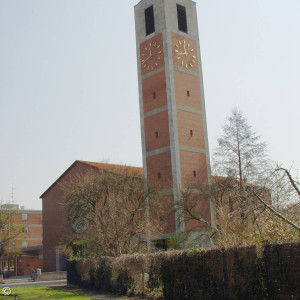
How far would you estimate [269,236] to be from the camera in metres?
13.6

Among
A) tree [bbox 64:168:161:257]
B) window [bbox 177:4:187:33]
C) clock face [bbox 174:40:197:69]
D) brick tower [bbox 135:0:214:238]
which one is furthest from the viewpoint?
window [bbox 177:4:187:33]

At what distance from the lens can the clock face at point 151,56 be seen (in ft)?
133

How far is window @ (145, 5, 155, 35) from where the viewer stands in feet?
137

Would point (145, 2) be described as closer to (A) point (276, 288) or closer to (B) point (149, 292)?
(B) point (149, 292)

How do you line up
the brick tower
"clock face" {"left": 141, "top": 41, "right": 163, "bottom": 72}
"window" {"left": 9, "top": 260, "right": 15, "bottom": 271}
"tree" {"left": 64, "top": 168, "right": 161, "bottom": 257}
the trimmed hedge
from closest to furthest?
the trimmed hedge → "tree" {"left": 64, "top": 168, "right": 161, "bottom": 257} → the brick tower → "clock face" {"left": 141, "top": 41, "right": 163, "bottom": 72} → "window" {"left": 9, "top": 260, "right": 15, "bottom": 271}

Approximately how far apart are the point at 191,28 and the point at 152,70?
6023 millimetres

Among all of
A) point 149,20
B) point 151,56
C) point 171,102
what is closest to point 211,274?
point 171,102

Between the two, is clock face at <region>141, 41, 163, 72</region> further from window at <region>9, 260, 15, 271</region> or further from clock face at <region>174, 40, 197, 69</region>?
window at <region>9, 260, 15, 271</region>

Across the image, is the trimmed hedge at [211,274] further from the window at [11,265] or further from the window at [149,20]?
the window at [11,265]

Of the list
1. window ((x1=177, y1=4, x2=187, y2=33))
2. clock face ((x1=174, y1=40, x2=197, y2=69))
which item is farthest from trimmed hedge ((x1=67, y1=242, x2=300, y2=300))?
window ((x1=177, y1=4, x2=187, y2=33))

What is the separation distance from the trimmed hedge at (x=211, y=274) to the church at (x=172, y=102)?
15487 mm

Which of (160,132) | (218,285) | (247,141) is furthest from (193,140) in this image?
(218,285)

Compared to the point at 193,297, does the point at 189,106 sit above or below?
above

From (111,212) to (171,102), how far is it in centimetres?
1485
